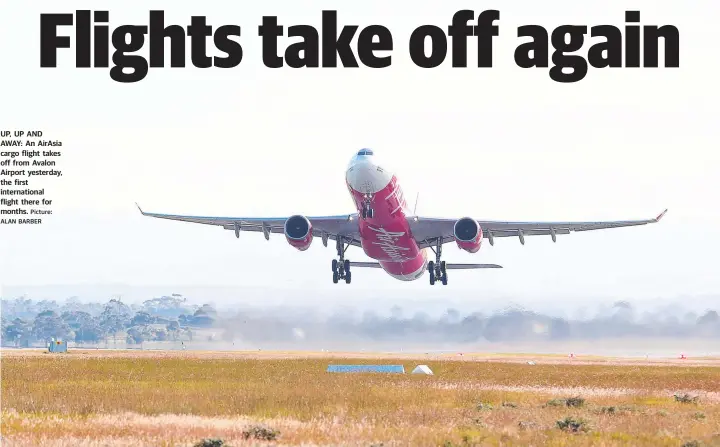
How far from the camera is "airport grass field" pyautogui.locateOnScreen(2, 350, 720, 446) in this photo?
25.1 m

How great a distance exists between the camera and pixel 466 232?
2040 inches

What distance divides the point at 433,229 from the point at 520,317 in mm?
39392

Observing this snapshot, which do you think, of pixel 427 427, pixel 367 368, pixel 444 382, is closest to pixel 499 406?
pixel 427 427

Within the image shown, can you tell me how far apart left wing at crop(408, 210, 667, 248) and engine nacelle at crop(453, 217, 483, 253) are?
1.88 m

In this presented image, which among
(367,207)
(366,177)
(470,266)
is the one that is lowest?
(470,266)

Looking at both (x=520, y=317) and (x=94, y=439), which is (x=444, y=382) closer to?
(x=94, y=439)

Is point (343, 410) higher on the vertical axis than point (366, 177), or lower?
lower

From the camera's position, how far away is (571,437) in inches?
1014

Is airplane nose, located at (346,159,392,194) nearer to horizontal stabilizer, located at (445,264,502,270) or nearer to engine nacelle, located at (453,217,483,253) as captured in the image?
engine nacelle, located at (453,217,483,253)

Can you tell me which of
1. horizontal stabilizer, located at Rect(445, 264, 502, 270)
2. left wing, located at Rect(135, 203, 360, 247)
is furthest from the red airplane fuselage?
horizontal stabilizer, located at Rect(445, 264, 502, 270)

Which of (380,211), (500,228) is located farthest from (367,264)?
(380,211)

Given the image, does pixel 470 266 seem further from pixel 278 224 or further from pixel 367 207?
pixel 367 207

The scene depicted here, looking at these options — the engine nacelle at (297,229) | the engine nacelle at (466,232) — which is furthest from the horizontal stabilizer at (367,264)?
the engine nacelle at (466,232)

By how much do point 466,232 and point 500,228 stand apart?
5875mm
